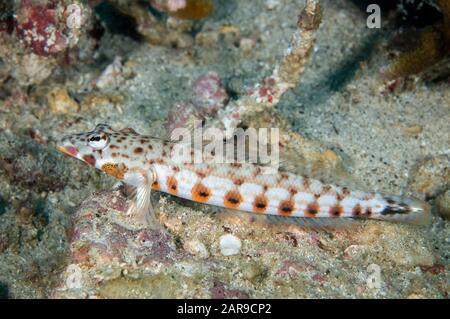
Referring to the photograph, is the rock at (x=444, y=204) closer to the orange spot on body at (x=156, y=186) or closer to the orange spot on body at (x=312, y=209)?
the orange spot on body at (x=312, y=209)

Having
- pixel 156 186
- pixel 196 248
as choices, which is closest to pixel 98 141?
pixel 156 186

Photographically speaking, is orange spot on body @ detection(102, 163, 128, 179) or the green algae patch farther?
orange spot on body @ detection(102, 163, 128, 179)

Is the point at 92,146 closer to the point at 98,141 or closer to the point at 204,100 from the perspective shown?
the point at 98,141

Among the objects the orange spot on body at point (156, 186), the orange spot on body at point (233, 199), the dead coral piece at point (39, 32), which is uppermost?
the dead coral piece at point (39, 32)

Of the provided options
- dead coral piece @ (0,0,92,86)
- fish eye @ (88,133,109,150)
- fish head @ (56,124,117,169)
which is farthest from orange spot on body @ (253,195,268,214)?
dead coral piece @ (0,0,92,86)

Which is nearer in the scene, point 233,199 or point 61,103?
point 233,199

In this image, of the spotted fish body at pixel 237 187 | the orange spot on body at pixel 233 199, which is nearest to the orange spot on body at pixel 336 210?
the spotted fish body at pixel 237 187

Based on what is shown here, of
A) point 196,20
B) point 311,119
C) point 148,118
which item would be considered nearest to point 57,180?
point 148,118

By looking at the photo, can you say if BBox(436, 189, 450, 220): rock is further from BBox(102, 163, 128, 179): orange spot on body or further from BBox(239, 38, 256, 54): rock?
BBox(239, 38, 256, 54): rock
